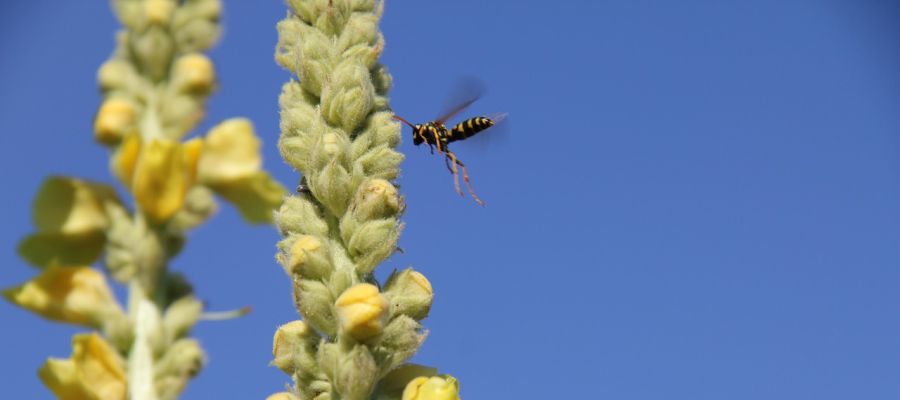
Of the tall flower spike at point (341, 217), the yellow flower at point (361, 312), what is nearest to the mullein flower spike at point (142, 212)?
the yellow flower at point (361, 312)

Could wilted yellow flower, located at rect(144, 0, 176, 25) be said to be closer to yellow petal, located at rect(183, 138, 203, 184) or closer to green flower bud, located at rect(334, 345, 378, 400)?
yellow petal, located at rect(183, 138, 203, 184)

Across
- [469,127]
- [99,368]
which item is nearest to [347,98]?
[99,368]

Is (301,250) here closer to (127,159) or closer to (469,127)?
(127,159)

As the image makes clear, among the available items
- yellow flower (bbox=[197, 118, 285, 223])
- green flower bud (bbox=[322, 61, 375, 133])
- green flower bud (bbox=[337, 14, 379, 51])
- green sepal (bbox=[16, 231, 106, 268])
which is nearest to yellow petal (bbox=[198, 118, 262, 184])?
yellow flower (bbox=[197, 118, 285, 223])

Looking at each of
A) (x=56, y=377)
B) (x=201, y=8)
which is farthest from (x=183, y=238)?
(x=201, y=8)

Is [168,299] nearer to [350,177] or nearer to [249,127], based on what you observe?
[249,127]

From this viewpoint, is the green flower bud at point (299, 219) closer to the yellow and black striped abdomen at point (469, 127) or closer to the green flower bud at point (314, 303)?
the green flower bud at point (314, 303)

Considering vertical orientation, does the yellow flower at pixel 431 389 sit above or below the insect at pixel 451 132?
below
